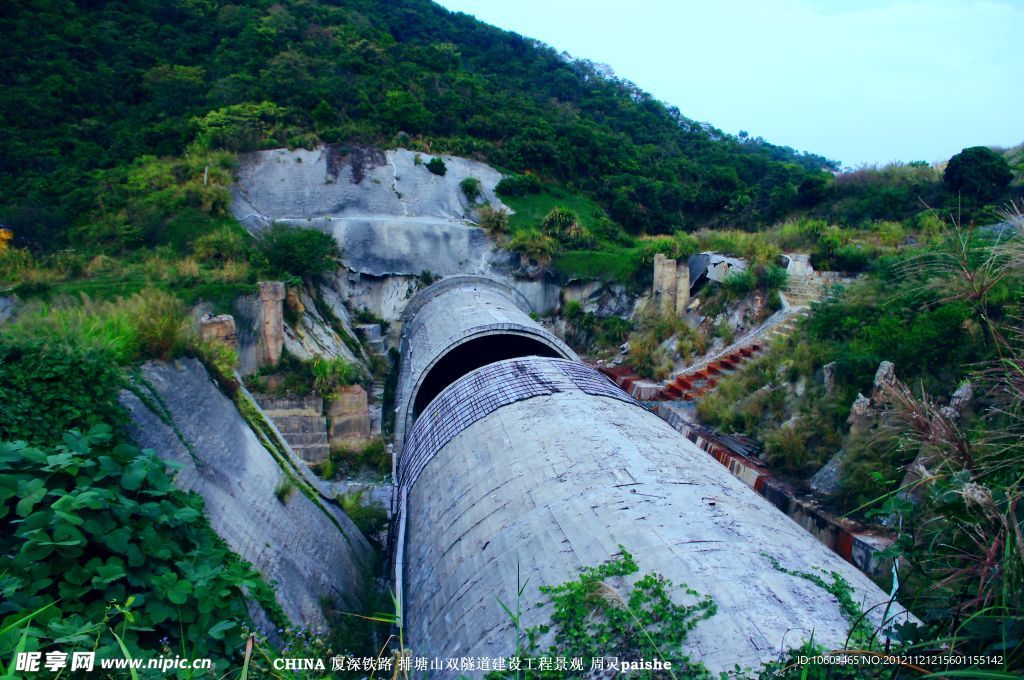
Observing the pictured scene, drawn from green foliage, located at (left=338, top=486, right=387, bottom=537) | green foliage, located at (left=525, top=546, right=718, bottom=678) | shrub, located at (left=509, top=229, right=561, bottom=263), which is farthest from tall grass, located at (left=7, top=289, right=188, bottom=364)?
shrub, located at (left=509, top=229, right=561, bottom=263)

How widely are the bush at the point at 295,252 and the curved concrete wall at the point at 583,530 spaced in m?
9.71

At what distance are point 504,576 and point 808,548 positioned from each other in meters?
2.96

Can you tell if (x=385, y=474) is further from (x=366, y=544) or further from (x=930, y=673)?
(x=930, y=673)

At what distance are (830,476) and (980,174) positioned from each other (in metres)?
16.4

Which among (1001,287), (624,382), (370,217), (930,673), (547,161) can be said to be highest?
(547,161)

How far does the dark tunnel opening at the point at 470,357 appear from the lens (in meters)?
14.1

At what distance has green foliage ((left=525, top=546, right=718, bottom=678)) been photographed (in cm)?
367

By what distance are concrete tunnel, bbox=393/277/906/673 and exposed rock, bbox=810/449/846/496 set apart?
8.67 ft

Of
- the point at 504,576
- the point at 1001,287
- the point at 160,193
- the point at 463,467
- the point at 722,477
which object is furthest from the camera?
the point at 160,193

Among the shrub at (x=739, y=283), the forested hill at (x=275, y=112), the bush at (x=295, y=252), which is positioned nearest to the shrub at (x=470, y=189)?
the forested hill at (x=275, y=112)

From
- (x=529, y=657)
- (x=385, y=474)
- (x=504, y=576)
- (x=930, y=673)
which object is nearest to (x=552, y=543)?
(x=504, y=576)

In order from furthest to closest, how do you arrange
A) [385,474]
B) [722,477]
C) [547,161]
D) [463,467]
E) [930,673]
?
[547,161] → [385,474] → [463,467] → [722,477] → [930,673]

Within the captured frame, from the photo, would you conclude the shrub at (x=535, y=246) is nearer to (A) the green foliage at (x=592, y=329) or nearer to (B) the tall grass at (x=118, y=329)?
(A) the green foliage at (x=592, y=329)

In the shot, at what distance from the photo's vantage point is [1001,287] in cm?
849
